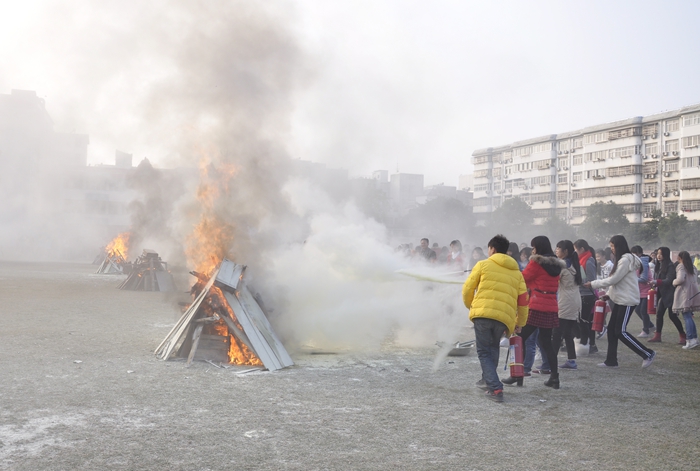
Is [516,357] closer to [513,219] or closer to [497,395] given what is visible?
[497,395]

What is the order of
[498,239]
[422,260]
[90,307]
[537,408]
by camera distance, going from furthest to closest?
1. [90,307]
2. [422,260]
3. [498,239]
4. [537,408]

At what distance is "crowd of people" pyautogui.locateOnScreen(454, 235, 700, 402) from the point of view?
6.77m

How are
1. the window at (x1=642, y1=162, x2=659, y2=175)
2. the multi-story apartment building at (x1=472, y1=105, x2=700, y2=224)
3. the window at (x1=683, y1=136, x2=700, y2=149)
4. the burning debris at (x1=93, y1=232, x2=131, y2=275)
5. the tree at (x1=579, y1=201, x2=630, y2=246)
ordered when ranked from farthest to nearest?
the window at (x1=642, y1=162, x2=659, y2=175), the multi-story apartment building at (x1=472, y1=105, x2=700, y2=224), the window at (x1=683, y1=136, x2=700, y2=149), the tree at (x1=579, y1=201, x2=630, y2=246), the burning debris at (x1=93, y1=232, x2=131, y2=275)

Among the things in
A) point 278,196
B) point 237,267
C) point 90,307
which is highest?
point 278,196

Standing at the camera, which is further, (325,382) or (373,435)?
(325,382)

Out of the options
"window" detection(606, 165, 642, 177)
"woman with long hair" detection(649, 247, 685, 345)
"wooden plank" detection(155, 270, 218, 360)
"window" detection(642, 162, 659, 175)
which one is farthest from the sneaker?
"window" detection(606, 165, 642, 177)

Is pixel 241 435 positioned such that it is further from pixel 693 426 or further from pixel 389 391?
pixel 693 426

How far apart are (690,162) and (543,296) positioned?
58165 mm

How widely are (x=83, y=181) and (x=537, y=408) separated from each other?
53.3m

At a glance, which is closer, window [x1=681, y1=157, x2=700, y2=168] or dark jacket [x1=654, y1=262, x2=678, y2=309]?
dark jacket [x1=654, y1=262, x2=678, y2=309]

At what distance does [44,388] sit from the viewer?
6.67 meters

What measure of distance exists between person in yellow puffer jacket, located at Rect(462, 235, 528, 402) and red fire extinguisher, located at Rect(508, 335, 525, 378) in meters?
0.54

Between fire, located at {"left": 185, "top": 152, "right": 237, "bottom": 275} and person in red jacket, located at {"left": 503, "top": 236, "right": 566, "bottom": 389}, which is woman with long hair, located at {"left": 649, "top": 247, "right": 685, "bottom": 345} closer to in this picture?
person in red jacket, located at {"left": 503, "top": 236, "right": 566, "bottom": 389}

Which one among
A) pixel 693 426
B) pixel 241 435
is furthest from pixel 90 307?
pixel 693 426
